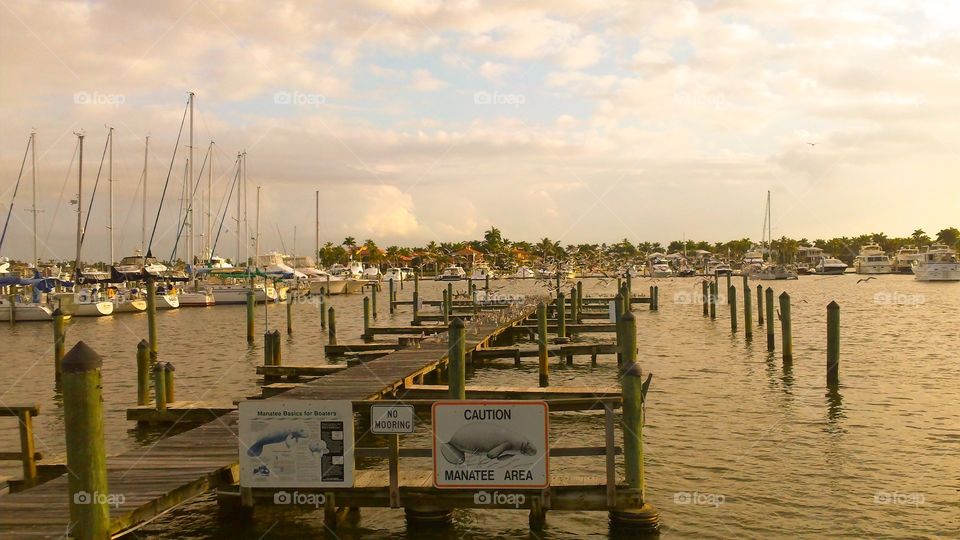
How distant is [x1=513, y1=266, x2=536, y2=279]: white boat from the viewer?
16400 centimetres

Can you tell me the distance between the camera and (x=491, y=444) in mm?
10711

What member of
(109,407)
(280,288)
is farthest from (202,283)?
(109,407)

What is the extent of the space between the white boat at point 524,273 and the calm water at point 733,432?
399 ft

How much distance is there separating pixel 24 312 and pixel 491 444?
5318 cm

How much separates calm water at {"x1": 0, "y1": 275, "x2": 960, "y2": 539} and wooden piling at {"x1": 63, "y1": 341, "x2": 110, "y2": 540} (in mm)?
3266

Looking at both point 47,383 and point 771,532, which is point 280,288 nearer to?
point 47,383

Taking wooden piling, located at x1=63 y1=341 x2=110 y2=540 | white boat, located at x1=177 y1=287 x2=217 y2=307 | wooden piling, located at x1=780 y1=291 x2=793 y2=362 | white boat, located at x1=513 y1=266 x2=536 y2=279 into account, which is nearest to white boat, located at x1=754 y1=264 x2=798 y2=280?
white boat, located at x1=513 y1=266 x2=536 y2=279

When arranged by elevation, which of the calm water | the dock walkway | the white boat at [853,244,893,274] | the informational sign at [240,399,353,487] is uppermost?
the white boat at [853,244,893,274]

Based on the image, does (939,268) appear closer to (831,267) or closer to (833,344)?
(831,267)

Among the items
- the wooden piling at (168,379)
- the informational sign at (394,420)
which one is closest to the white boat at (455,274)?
the wooden piling at (168,379)

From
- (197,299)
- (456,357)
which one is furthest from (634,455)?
(197,299)

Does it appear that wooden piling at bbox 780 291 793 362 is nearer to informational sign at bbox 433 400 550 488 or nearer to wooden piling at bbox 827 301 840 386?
wooden piling at bbox 827 301 840 386

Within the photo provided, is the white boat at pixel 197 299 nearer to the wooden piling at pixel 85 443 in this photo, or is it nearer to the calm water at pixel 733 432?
the calm water at pixel 733 432

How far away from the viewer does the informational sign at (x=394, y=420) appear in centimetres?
1045
